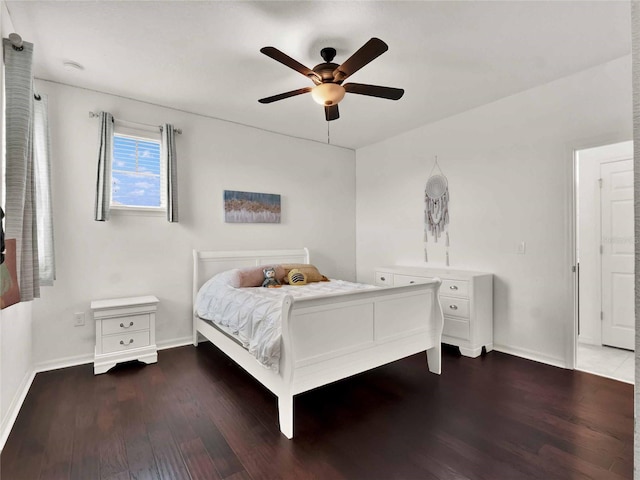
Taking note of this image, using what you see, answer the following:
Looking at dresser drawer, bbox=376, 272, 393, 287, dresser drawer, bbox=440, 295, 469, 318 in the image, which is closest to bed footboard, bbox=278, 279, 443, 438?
dresser drawer, bbox=440, 295, 469, 318

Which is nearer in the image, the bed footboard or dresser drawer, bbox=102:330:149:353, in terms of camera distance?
the bed footboard

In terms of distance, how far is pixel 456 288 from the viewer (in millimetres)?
3580

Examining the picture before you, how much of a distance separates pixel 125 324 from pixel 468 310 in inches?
136

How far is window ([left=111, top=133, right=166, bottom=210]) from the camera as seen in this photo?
3555 millimetres

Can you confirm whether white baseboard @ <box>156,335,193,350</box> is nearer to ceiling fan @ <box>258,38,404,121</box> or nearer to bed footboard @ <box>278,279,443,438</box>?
bed footboard @ <box>278,279,443,438</box>

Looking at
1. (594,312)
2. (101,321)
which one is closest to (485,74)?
(594,312)

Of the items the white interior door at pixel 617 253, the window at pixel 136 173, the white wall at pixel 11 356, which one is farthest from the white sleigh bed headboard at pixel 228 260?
the white interior door at pixel 617 253

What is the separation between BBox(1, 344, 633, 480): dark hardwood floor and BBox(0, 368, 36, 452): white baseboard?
0.16 feet

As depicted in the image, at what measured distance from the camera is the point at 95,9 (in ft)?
7.18

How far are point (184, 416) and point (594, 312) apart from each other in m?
4.45

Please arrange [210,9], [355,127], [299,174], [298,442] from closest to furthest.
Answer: [298,442]
[210,9]
[355,127]
[299,174]

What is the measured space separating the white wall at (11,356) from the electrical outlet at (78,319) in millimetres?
415

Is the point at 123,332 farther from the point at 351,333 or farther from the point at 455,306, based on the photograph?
the point at 455,306

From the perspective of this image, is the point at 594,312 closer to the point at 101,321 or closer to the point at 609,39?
the point at 609,39
